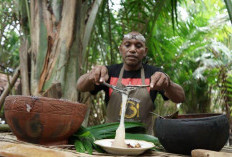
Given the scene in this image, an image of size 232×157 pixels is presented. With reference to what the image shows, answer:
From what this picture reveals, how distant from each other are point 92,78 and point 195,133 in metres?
0.57

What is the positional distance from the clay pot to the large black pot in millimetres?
319

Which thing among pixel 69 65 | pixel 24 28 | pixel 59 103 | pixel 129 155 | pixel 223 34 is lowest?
pixel 129 155

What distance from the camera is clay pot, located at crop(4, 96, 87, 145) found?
81 cm

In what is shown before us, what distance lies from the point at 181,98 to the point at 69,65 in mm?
721

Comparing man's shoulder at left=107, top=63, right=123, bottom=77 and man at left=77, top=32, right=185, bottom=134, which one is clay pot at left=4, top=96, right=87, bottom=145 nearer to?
man at left=77, top=32, right=185, bottom=134

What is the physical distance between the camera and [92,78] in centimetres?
122

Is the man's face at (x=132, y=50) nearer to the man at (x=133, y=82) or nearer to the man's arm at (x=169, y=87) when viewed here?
the man at (x=133, y=82)

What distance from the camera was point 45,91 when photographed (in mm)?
1399

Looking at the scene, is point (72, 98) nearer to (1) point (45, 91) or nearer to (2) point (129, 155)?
(1) point (45, 91)

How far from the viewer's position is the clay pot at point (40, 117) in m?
0.81

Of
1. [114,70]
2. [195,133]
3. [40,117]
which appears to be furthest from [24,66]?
[195,133]

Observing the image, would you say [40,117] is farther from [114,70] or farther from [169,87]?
[114,70]

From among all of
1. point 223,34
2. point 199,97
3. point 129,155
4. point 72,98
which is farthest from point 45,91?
point 223,34

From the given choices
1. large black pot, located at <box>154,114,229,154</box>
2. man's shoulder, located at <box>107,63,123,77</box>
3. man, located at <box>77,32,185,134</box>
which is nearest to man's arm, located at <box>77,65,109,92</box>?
man, located at <box>77,32,185,134</box>
